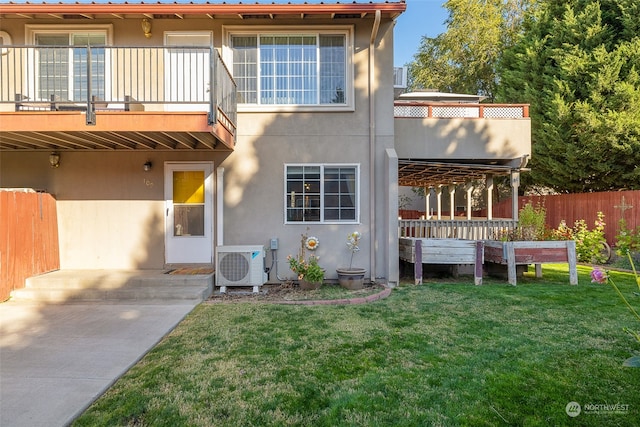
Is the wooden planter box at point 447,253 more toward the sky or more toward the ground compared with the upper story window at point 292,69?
more toward the ground

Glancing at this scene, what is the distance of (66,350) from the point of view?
403 centimetres

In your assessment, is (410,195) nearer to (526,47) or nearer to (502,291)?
(526,47)

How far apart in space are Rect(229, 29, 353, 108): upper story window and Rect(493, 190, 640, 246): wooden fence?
10.0 m

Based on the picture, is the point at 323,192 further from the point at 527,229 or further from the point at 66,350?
the point at 66,350

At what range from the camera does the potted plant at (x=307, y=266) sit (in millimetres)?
6887

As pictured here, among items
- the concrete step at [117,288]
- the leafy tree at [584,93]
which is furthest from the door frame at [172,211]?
the leafy tree at [584,93]

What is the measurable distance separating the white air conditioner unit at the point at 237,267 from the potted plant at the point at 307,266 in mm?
773

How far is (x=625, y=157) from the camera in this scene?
13164mm

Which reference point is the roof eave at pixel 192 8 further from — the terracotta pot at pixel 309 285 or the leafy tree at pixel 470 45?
the leafy tree at pixel 470 45

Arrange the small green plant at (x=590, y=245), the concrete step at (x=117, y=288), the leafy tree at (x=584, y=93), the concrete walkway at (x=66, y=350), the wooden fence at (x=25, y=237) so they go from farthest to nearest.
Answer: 1. the leafy tree at (x=584, y=93)
2. the small green plant at (x=590, y=245)
3. the concrete step at (x=117, y=288)
4. the wooden fence at (x=25, y=237)
5. the concrete walkway at (x=66, y=350)

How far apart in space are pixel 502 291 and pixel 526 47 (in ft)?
43.7

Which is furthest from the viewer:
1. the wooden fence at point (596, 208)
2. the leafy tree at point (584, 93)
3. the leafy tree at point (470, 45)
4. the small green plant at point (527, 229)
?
the leafy tree at point (470, 45)

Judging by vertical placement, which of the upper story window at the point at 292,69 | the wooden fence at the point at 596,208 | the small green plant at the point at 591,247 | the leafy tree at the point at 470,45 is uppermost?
the leafy tree at the point at 470,45

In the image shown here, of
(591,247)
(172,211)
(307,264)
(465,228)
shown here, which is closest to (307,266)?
(307,264)
